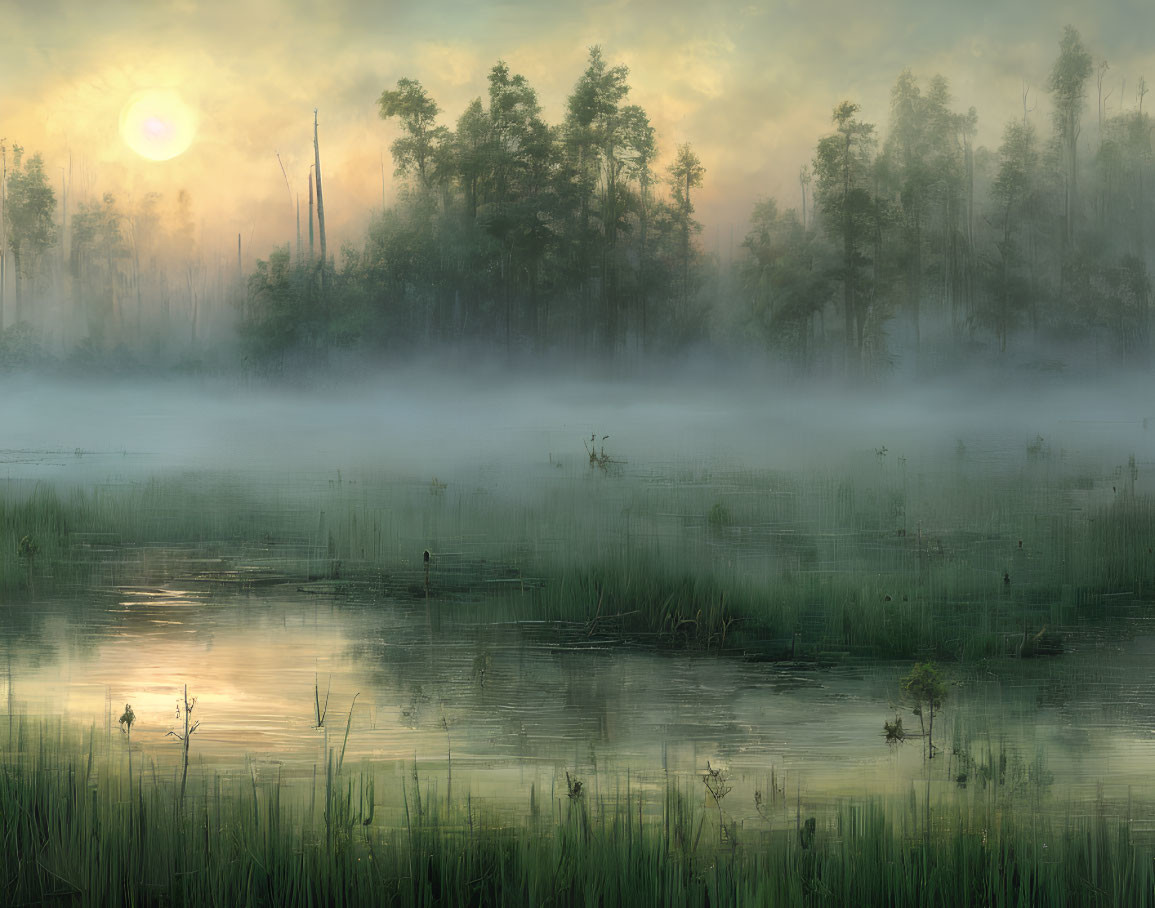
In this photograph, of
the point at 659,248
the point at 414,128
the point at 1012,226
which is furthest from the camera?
the point at 1012,226

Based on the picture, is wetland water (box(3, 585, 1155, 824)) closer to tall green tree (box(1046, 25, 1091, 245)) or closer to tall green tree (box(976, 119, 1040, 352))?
tall green tree (box(1046, 25, 1091, 245))

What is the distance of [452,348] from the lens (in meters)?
35.9

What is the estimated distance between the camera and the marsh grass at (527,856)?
14.0 ft

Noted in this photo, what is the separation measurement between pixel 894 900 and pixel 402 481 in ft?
50.0

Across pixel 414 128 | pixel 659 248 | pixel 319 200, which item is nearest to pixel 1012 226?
pixel 659 248

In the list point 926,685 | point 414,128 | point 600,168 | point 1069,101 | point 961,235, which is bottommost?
point 926,685

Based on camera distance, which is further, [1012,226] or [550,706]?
[1012,226]

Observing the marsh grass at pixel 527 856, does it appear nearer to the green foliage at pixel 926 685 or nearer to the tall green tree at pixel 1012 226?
the green foliage at pixel 926 685

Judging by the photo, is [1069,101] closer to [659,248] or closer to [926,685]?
[659,248]

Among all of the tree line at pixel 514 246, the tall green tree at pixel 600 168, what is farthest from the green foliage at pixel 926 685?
the tall green tree at pixel 600 168

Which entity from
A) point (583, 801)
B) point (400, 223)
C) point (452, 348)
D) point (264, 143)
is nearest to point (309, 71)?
point (264, 143)

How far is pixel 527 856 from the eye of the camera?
175 inches

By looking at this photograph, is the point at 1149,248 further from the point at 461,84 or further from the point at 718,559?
the point at 718,559

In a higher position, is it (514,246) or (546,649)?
(514,246)
